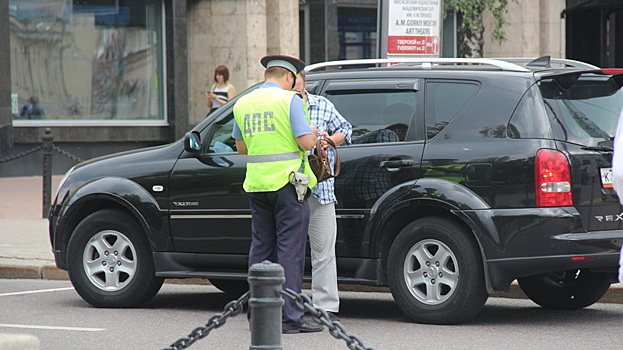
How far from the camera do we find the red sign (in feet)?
37.8

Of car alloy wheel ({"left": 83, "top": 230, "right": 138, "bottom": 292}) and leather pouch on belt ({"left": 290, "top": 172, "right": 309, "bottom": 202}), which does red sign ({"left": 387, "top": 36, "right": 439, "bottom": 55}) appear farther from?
leather pouch on belt ({"left": 290, "top": 172, "right": 309, "bottom": 202})

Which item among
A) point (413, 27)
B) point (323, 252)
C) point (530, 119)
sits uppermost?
point (413, 27)

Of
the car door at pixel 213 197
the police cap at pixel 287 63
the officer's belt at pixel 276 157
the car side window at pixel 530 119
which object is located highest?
the police cap at pixel 287 63

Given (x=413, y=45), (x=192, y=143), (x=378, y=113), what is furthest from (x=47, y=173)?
(x=378, y=113)

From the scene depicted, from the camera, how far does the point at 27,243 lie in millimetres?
11875

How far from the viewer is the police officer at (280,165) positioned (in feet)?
23.1

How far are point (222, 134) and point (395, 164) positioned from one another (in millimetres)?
1439

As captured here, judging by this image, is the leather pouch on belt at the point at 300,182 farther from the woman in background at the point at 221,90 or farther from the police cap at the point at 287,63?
the woman in background at the point at 221,90

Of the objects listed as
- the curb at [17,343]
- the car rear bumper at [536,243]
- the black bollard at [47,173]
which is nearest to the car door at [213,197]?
the car rear bumper at [536,243]

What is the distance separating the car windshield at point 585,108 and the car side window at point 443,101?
1.77 feet

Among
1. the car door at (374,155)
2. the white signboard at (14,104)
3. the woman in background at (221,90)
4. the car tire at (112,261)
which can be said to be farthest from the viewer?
the white signboard at (14,104)

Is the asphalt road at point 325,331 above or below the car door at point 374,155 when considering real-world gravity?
below

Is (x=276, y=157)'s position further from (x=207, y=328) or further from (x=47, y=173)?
(x=47, y=173)

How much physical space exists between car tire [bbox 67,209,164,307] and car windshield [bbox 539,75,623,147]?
3.21 meters
